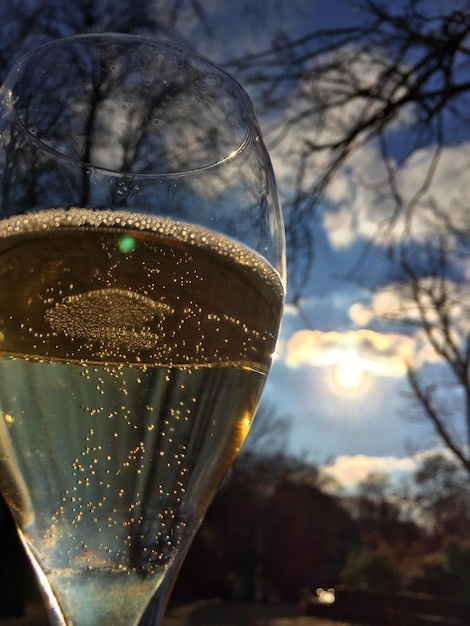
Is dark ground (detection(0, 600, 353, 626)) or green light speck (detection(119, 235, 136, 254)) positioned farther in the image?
dark ground (detection(0, 600, 353, 626))

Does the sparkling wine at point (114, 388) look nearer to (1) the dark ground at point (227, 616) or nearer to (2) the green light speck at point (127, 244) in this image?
(2) the green light speck at point (127, 244)

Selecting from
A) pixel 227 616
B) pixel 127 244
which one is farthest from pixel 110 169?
pixel 227 616

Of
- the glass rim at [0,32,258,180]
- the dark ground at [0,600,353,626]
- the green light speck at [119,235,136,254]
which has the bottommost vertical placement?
the dark ground at [0,600,353,626]

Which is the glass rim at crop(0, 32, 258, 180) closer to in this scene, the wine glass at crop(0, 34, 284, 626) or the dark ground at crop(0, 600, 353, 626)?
the wine glass at crop(0, 34, 284, 626)

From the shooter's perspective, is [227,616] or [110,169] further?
[227,616]

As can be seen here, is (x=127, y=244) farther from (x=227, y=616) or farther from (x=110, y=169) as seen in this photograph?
(x=227, y=616)

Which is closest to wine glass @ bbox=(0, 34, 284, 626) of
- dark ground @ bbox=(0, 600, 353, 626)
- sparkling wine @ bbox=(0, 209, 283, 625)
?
sparkling wine @ bbox=(0, 209, 283, 625)

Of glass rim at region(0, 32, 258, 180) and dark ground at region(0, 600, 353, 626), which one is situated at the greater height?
glass rim at region(0, 32, 258, 180)
